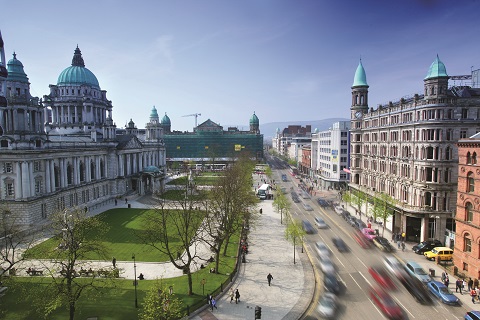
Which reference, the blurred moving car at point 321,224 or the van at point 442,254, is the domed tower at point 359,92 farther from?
the van at point 442,254

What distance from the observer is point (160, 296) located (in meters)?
24.3

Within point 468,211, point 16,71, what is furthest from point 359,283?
point 16,71

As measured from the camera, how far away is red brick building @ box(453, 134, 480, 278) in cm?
3612

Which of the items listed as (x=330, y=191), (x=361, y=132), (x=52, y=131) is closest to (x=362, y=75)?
(x=361, y=132)

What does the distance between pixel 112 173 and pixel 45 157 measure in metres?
27.9

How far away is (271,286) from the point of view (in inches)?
1361

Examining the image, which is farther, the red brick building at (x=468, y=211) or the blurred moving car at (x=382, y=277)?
the red brick building at (x=468, y=211)

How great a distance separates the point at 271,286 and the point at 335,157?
71702mm

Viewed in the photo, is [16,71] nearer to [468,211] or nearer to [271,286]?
[271,286]

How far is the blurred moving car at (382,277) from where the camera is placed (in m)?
35.2

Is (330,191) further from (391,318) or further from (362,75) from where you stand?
(391,318)

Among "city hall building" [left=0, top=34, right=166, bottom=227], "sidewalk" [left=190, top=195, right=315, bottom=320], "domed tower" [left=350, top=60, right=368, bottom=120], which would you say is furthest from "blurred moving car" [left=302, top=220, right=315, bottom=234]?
"city hall building" [left=0, top=34, right=166, bottom=227]

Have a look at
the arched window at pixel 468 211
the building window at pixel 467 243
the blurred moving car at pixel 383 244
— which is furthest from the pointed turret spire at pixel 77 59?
the building window at pixel 467 243

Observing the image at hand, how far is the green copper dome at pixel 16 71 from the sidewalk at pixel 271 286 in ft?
181
